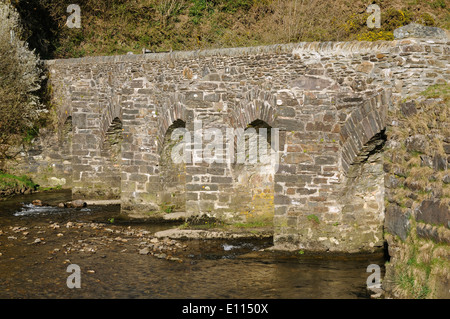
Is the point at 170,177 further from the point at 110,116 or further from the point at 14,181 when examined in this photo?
the point at 14,181

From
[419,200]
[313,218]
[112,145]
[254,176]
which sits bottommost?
[313,218]

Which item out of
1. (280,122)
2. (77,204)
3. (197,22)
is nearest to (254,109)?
(280,122)

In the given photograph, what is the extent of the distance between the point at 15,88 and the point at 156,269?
35.8 ft

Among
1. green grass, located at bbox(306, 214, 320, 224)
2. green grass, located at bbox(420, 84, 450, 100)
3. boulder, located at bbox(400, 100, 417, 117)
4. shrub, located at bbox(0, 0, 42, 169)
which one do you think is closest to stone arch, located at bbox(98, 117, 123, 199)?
shrub, located at bbox(0, 0, 42, 169)

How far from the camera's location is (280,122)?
919cm

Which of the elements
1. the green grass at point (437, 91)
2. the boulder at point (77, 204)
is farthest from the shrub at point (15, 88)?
the green grass at point (437, 91)

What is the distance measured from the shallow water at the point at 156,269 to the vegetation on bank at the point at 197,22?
8.04m

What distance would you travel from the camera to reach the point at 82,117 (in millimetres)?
15172

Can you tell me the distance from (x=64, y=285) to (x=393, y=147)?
539 cm

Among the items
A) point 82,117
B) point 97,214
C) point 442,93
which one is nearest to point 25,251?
point 97,214

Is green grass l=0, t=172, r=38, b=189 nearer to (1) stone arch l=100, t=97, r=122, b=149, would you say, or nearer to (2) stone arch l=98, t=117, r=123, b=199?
(2) stone arch l=98, t=117, r=123, b=199

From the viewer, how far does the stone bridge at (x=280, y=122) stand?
8445 mm

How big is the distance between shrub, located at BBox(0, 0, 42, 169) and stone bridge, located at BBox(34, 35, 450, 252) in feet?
11.5

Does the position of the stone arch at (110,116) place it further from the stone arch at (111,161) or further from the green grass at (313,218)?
the green grass at (313,218)
